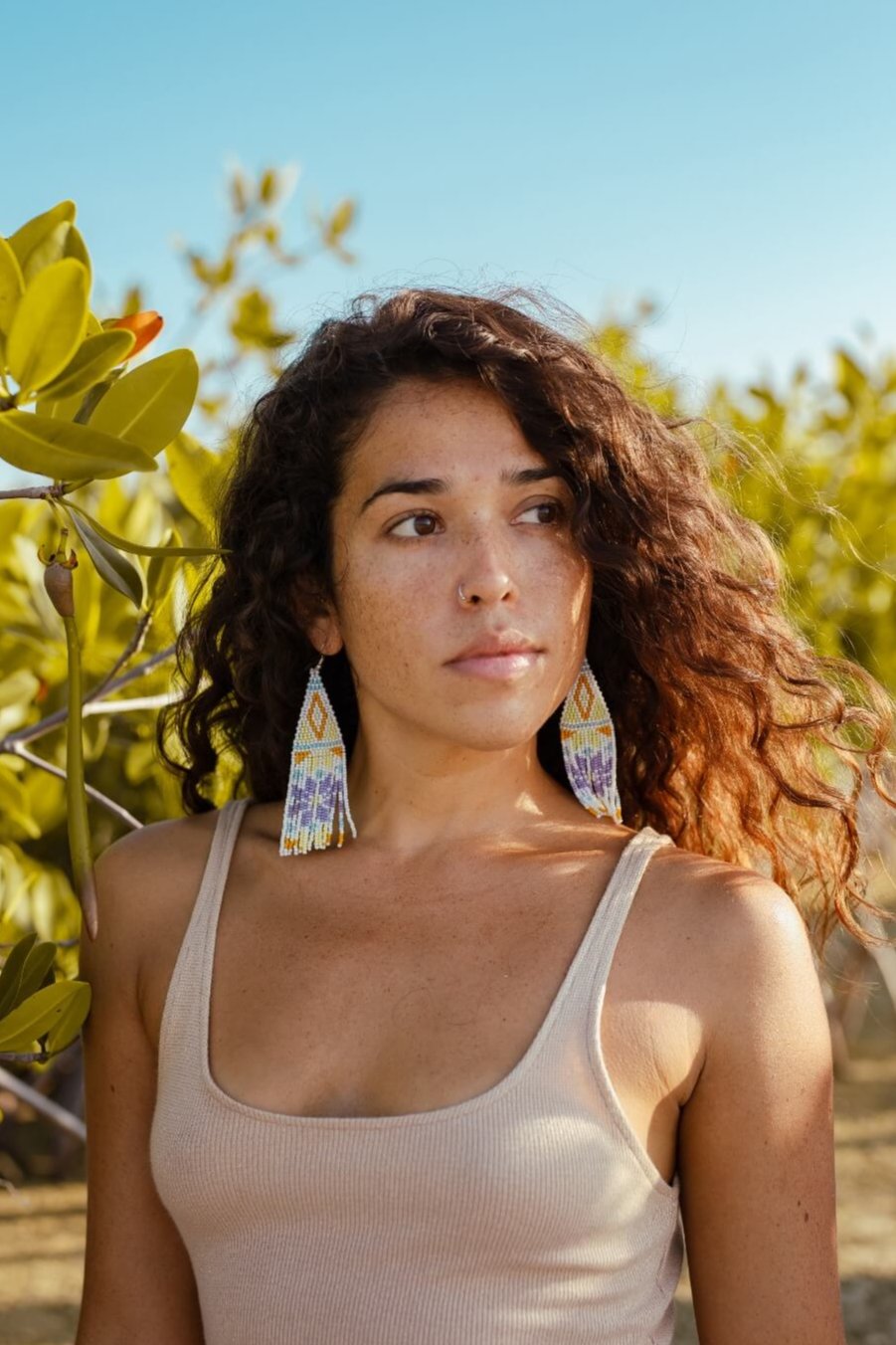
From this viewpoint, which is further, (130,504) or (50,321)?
(130,504)

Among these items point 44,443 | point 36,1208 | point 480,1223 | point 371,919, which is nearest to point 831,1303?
point 480,1223

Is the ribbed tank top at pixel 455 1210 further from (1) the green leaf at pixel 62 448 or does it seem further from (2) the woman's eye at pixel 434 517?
(1) the green leaf at pixel 62 448

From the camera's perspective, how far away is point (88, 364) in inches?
46.6

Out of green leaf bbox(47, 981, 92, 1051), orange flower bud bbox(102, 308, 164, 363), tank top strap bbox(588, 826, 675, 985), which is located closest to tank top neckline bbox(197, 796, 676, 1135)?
tank top strap bbox(588, 826, 675, 985)

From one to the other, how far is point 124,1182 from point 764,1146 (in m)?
0.79

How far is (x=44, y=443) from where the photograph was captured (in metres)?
1.11

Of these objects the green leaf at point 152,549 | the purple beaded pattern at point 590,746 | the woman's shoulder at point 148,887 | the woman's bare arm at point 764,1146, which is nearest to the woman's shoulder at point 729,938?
the woman's bare arm at point 764,1146

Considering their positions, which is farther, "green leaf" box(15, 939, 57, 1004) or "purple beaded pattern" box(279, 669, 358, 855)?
"purple beaded pattern" box(279, 669, 358, 855)

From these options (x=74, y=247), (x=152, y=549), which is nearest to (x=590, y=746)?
(x=152, y=549)

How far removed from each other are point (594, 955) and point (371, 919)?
0.28 m

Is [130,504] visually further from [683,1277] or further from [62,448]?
[683,1277]

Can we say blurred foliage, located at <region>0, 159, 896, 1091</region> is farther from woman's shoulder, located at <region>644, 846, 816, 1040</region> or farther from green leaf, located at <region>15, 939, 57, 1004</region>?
woman's shoulder, located at <region>644, 846, 816, 1040</region>

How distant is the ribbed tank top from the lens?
59.9 inches

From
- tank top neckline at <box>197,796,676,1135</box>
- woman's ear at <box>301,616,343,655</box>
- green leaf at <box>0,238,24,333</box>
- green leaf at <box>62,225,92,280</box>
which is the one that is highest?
green leaf at <box>62,225,92,280</box>
